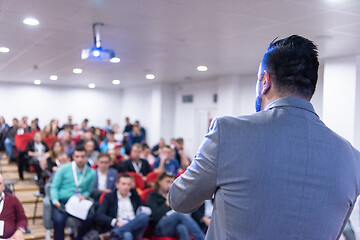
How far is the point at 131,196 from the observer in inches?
179

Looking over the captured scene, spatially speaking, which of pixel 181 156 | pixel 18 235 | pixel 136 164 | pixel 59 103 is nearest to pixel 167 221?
pixel 18 235

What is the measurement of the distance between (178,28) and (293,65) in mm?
4108

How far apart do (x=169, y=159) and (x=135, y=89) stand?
809 centimetres

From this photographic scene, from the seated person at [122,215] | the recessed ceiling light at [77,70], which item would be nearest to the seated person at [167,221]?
the seated person at [122,215]

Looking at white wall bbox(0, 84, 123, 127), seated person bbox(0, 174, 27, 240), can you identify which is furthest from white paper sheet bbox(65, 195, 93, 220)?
white wall bbox(0, 84, 123, 127)

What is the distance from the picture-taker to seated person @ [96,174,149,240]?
4188 millimetres

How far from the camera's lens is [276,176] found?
85cm

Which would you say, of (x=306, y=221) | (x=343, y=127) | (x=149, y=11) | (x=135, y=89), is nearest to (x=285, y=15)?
Result: (x=149, y=11)

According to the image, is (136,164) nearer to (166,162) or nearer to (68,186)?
(166,162)

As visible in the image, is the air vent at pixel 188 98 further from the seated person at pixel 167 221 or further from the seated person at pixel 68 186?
the seated person at pixel 167 221

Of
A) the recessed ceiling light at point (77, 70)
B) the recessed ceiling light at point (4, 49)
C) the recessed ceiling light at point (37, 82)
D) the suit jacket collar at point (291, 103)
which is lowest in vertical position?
the suit jacket collar at point (291, 103)

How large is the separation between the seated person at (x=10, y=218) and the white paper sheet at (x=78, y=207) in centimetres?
83

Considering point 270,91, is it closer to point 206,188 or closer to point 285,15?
point 206,188

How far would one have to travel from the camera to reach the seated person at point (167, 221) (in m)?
4.34
